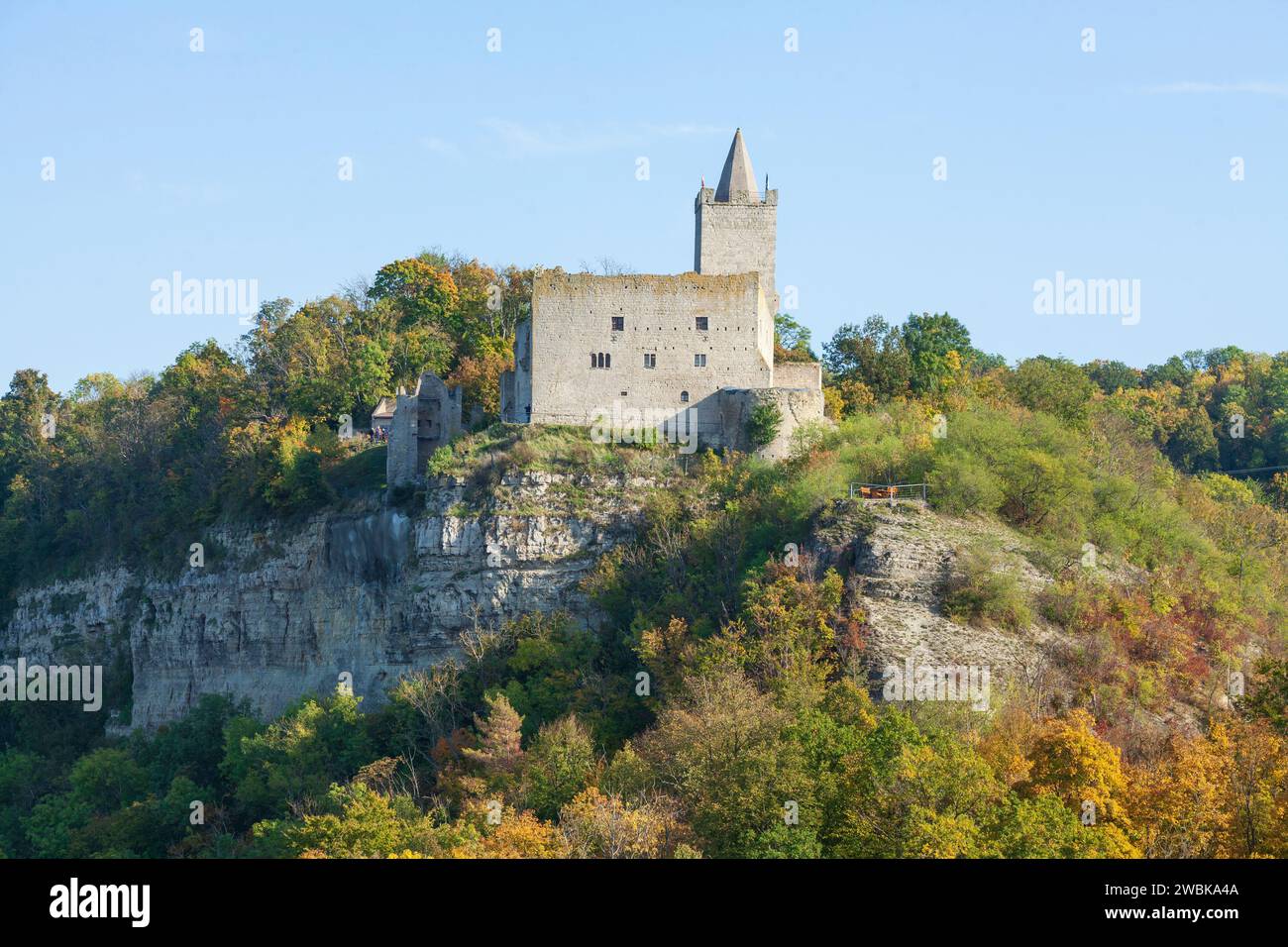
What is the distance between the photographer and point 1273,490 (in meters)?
79.7

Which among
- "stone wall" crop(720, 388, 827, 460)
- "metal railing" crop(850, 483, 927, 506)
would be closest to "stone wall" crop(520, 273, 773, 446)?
"stone wall" crop(720, 388, 827, 460)

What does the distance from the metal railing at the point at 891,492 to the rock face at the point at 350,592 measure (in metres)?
7.51

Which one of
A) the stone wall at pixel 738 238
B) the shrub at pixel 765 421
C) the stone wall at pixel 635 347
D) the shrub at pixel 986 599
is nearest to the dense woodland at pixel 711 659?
the shrub at pixel 986 599

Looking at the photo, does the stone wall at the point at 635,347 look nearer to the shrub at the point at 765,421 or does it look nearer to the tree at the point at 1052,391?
the shrub at the point at 765,421

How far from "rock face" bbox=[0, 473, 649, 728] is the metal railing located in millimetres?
7511

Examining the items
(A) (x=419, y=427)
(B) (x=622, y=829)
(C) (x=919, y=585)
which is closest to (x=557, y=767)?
(B) (x=622, y=829)

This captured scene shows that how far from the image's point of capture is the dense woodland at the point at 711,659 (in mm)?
40469

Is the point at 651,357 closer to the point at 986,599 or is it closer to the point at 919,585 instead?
the point at 919,585

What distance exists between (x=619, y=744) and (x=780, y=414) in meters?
13.1

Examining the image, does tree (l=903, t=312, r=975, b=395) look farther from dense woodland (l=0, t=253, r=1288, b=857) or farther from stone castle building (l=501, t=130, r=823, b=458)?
stone castle building (l=501, t=130, r=823, b=458)

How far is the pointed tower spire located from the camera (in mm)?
63594

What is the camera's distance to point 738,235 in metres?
63.0

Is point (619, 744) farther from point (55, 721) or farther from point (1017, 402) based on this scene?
point (55, 721)

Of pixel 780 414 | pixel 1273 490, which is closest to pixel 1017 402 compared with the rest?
pixel 780 414
